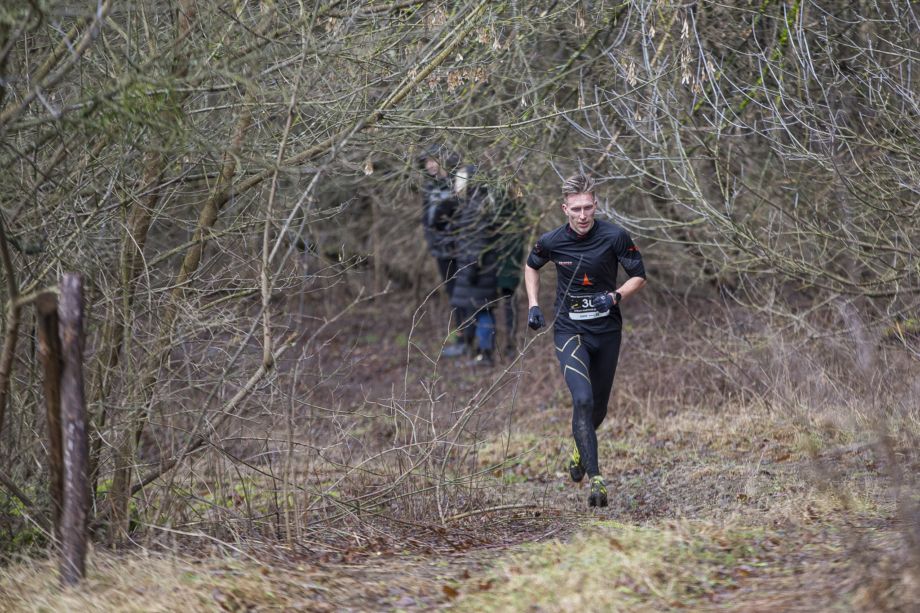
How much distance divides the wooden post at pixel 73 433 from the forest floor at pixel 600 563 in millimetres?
157

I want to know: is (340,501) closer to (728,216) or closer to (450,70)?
(450,70)

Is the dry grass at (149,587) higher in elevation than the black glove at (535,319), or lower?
lower

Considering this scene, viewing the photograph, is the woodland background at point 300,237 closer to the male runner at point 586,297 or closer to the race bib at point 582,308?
the male runner at point 586,297

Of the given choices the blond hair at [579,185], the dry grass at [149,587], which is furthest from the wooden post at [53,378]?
the blond hair at [579,185]

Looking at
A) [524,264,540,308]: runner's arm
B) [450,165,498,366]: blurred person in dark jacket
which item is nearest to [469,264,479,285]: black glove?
[450,165,498,366]: blurred person in dark jacket

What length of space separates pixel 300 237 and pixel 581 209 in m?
1.79

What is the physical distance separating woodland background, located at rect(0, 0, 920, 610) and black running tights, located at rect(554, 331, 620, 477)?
400 mm

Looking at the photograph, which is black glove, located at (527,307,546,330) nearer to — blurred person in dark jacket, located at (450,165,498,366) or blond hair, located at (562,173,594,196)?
blond hair, located at (562,173,594,196)

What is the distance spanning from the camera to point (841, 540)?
4.90 m

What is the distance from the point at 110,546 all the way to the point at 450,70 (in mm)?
3489

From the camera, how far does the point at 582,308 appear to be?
6723 mm

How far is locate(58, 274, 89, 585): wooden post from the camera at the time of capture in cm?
443

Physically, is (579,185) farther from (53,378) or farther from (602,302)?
(53,378)

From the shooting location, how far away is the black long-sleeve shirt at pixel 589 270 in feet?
22.0
